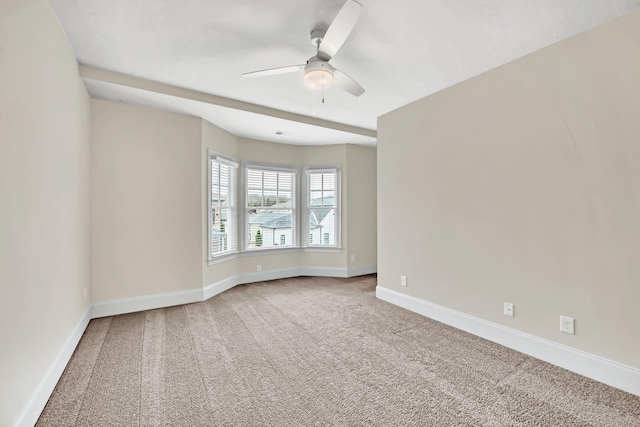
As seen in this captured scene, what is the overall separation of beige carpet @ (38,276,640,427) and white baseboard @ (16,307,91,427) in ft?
0.17

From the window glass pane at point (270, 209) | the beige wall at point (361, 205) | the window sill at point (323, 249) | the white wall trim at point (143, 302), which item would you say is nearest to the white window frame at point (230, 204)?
the window glass pane at point (270, 209)

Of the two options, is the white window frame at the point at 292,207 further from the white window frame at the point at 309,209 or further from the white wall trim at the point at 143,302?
the white wall trim at the point at 143,302

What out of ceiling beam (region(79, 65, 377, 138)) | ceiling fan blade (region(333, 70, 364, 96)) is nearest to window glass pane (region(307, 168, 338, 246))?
ceiling beam (region(79, 65, 377, 138))

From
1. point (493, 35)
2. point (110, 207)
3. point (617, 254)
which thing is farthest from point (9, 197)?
point (617, 254)

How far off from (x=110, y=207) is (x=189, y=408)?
8.70 feet

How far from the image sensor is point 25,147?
1.68m

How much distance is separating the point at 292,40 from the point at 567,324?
3.20 metres

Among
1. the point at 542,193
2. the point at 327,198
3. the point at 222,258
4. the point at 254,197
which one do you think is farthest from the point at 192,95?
the point at 542,193

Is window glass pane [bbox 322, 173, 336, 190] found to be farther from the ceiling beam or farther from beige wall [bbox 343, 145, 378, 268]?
the ceiling beam

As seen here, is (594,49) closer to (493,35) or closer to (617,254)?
(493,35)

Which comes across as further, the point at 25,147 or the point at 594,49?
the point at 594,49

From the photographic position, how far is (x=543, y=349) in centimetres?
248

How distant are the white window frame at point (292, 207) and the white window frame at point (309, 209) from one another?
0.12 meters

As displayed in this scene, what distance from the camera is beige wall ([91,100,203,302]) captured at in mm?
3436
